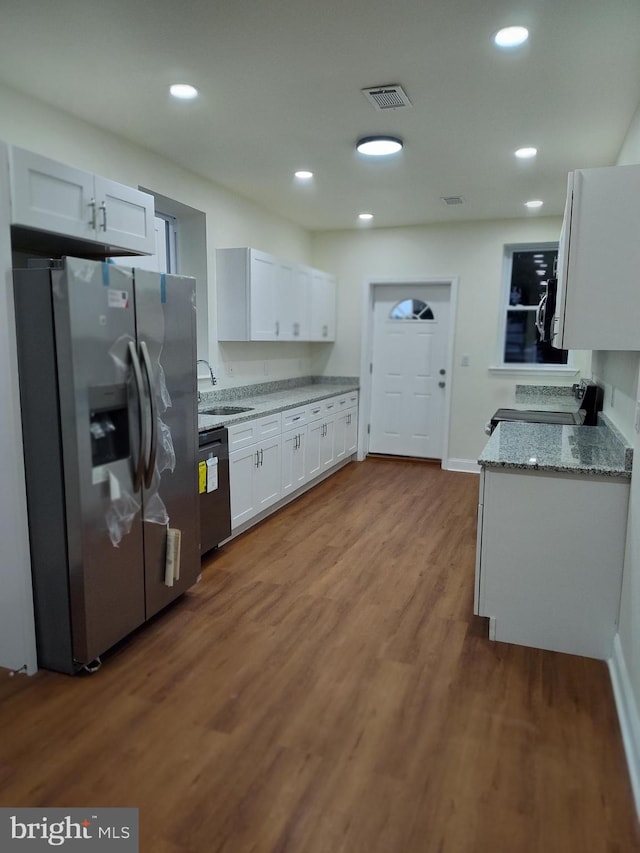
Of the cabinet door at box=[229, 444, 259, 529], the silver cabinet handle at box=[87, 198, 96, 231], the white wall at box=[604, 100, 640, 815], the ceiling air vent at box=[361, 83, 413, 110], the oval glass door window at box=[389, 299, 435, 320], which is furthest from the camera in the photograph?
the oval glass door window at box=[389, 299, 435, 320]

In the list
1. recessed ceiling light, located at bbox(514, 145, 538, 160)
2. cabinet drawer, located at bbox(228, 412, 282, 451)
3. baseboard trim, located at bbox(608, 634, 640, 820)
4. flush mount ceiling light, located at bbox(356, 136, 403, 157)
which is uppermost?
recessed ceiling light, located at bbox(514, 145, 538, 160)

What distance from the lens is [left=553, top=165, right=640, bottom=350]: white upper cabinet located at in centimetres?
224

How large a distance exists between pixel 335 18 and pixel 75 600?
2.57m

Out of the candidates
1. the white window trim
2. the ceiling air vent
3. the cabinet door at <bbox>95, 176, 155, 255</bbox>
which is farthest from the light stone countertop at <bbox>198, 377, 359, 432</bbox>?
the ceiling air vent

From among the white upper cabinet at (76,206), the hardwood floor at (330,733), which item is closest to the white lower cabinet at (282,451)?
the hardwood floor at (330,733)

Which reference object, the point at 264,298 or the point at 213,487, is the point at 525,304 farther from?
the point at 213,487

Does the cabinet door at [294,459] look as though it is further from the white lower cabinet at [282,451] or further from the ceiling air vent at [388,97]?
the ceiling air vent at [388,97]

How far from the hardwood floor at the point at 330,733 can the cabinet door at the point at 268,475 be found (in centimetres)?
105

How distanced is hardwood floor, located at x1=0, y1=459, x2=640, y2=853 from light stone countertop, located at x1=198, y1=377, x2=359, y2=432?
110cm

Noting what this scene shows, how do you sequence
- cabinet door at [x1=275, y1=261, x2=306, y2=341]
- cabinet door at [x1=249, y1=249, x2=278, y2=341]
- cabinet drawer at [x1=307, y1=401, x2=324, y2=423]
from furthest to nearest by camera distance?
cabinet door at [x1=275, y1=261, x2=306, y2=341]
cabinet drawer at [x1=307, y1=401, x2=324, y2=423]
cabinet door at [x1=249, y1=249, x2=278, y2=341]

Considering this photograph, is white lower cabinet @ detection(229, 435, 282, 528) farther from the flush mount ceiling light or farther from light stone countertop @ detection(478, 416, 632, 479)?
the flush mount ceiling light

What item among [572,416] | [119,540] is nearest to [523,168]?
[572,416]

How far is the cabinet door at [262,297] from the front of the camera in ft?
15.4

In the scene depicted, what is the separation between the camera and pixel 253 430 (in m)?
4.00
